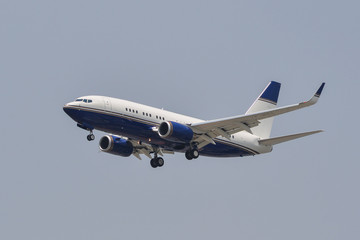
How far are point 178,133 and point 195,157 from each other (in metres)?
3.69

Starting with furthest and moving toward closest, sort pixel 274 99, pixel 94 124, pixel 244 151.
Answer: pixel 274 99 < pixel 244 151 < pixel 94 124

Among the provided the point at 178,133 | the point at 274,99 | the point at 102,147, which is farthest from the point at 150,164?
the point at 274,99

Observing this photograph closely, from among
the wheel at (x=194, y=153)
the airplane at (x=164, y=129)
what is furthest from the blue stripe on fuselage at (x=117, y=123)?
the wheel at (x=194, y=153)

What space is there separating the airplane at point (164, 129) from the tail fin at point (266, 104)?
3941mm

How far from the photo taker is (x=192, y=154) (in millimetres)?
59969

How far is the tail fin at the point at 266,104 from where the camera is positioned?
2682 inches

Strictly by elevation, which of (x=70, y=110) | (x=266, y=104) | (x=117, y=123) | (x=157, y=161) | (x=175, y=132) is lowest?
(x=157, y=161)

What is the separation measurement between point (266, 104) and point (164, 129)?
15997mm

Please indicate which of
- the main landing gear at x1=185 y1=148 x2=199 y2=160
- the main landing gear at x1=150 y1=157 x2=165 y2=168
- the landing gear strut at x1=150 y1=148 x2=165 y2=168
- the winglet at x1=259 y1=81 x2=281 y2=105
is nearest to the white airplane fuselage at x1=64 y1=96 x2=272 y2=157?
the main landing gear at x1=185 y1=148 x2=199 y2=160

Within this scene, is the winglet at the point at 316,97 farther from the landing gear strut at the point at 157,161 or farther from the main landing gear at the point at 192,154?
the landing gear strut at the point at 157,161

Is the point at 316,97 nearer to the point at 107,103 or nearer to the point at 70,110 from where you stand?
the point at 107,103

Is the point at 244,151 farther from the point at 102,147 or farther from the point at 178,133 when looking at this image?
the point at 102,147

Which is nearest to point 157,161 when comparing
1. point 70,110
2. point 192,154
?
point 192,154

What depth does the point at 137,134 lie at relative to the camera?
189 feet
